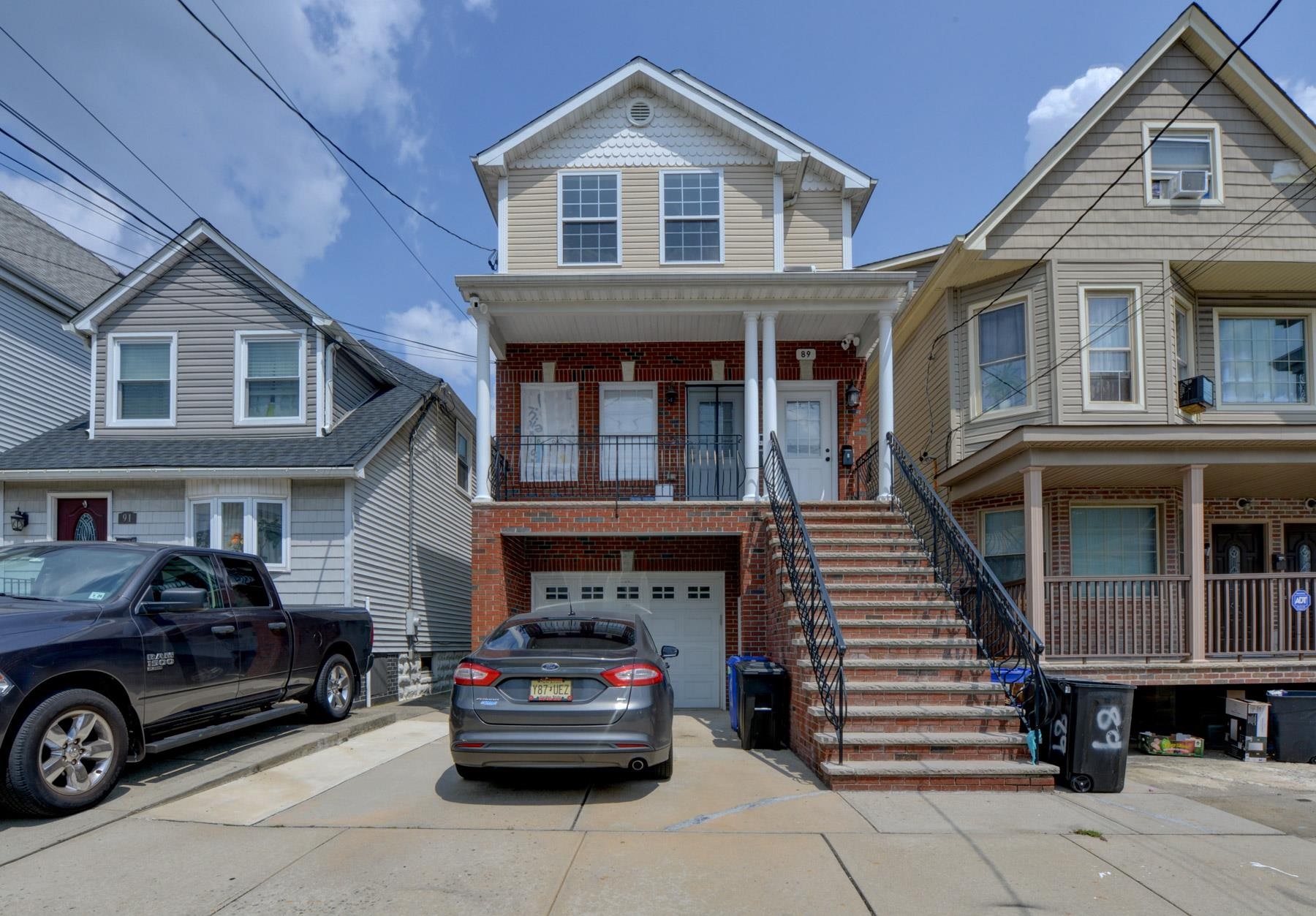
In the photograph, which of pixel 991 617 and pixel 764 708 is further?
pixel 991 617

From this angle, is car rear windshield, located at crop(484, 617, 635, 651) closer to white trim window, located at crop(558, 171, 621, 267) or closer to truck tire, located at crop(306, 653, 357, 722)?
truck tire, located at crop(306, 653, 357, 722)

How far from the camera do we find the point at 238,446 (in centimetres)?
1393

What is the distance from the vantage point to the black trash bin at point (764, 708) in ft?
29.5

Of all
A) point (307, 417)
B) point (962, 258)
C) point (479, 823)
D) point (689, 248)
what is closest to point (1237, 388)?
point (962, 258)

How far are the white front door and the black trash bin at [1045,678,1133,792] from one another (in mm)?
7116

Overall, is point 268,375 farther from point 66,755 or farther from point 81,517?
point 66,755

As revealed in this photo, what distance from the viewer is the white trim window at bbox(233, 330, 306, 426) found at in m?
14.4

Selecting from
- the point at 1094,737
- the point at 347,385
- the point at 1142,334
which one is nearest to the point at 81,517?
the point at 347,385

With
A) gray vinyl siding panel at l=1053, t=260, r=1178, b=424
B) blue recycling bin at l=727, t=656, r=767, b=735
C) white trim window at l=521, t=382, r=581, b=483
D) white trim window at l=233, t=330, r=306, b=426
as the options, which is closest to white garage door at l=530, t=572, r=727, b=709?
white trim window at l=521, t=382, r=581, b=483

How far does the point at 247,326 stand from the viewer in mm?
14539

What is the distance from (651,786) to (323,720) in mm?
4080

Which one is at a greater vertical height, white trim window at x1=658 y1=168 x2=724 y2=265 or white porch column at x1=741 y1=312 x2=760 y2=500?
white trim window at x1=658 y1=168 x2=724 y2=265

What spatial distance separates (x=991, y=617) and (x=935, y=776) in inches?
164

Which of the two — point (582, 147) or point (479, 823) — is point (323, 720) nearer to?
point (479, 823)
